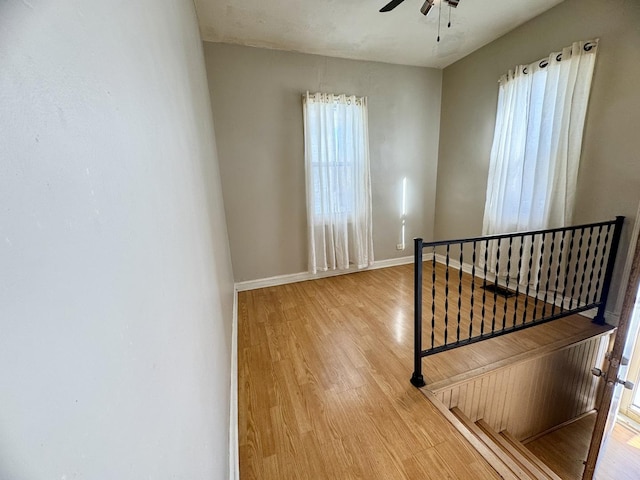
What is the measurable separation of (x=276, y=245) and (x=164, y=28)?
8.01 ft

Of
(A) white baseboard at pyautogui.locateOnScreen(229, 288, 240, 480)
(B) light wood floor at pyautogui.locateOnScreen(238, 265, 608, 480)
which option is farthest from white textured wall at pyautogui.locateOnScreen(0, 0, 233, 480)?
(B) light wood floor at pyautogui.locateOnScreen(238, 265, 608, 480)

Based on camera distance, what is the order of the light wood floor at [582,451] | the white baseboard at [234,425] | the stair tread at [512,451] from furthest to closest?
the light wood floor at [582,451], the stair tread at [512,451], the white baseboard at [234,425]

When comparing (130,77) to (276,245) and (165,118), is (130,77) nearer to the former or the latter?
(165,118)

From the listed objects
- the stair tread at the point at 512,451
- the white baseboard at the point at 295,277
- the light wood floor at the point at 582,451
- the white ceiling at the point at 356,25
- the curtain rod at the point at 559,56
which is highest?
the white ceiling at the point at 356,25

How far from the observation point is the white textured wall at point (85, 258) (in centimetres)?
19

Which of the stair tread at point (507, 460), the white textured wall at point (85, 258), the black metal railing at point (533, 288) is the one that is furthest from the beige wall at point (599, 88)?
the white textured wall at point (85, 258)

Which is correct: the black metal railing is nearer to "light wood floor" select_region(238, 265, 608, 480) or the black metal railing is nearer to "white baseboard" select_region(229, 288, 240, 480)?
"light wood floor" select_region(238, 265, 608, 480)

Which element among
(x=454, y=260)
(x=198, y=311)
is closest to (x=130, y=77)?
(x=198, y=311)

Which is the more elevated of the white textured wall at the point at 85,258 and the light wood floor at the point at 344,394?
the white textured wall at the point at 85,258

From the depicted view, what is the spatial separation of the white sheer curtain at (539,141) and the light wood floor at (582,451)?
1655mm

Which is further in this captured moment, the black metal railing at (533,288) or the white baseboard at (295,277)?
the white baseboard at (295,277)

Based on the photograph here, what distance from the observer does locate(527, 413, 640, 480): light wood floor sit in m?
1.75

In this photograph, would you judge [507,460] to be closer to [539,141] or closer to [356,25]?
[539,141]

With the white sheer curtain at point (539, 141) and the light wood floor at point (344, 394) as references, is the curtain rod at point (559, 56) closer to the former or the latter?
the white sheer curtain at point (539, 141)
